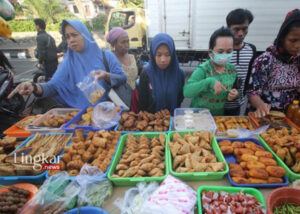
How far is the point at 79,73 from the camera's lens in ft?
9.48

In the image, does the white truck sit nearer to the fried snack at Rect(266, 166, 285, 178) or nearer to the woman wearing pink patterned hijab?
the woman wearing pink patterned hijab

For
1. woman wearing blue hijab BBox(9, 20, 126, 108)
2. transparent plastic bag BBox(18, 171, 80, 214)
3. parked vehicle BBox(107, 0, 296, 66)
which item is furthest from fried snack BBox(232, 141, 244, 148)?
parked vehicle BBox(107, 0, 296, 66)

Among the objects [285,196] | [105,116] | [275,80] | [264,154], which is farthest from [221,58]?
[105,116]

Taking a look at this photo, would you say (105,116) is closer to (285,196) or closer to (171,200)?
(171,200)

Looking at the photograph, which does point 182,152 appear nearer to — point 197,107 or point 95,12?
point 197,107

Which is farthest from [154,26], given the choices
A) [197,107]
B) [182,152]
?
[182,152]

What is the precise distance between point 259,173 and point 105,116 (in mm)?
1909

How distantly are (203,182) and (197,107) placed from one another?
4.42 feet

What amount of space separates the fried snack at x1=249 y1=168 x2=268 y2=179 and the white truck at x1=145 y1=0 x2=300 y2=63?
7055 mm

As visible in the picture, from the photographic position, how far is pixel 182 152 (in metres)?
1.81

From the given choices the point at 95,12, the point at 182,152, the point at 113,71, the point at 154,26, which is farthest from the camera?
the point at 95,12

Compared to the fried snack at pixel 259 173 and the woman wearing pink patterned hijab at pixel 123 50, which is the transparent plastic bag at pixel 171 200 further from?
the woman wearing pink patterned hijab at pixel 123 50

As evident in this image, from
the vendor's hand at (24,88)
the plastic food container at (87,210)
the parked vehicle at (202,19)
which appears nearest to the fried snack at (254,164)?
the plastic food container at (87,210)

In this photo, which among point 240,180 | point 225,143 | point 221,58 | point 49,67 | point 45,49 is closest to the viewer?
point 240,180
